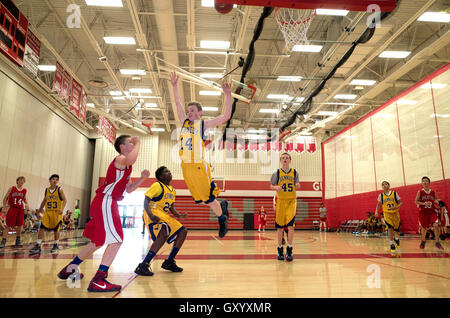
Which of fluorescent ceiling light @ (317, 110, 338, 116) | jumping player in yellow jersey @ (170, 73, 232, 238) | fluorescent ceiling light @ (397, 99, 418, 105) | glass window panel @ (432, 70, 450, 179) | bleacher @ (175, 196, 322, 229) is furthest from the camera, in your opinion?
bleacher @ (175, 196, 322, 229)

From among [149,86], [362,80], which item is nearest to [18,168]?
[149,86]

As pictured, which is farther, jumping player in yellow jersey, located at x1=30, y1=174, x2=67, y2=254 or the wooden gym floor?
jumping player in yellow jersey, located at x1=30, y1=174, x2=67, y2=254

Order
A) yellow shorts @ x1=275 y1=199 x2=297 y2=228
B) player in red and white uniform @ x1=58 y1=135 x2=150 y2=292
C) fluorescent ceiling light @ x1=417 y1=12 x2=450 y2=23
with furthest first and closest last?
fluorescent ceiling light @ x1=417 y1=12 x2=450 y2=23, yellow shorts @ x1=275 y1=199 x2=297 y2=228, player in red and white uniform @ x1=58 y1=135 x2=150 y2=292

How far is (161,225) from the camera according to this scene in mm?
4309

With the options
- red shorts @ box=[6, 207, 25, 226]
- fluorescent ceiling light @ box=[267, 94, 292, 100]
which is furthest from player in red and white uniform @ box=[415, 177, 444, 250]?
fluorescent ceiling light @ box=[267, 94, 292, 100]

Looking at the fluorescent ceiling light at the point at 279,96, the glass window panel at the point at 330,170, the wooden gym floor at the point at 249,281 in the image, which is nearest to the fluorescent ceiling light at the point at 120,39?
the fluorescent ceiling light at the point at 279,96

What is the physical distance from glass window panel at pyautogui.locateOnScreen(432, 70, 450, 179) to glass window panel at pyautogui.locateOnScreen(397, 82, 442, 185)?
0.98 feet

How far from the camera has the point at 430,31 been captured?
1312cm

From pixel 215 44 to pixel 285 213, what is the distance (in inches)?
364

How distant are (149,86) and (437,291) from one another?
17525mm

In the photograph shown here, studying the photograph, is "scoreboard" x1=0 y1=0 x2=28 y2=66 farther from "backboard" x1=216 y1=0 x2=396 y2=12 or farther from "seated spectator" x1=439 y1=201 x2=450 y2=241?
"seated spectator" x1=439 y1=201 x2=450 y2=241

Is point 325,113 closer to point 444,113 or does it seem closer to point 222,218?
point 444,113

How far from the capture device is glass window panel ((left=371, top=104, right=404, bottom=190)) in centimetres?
1462
